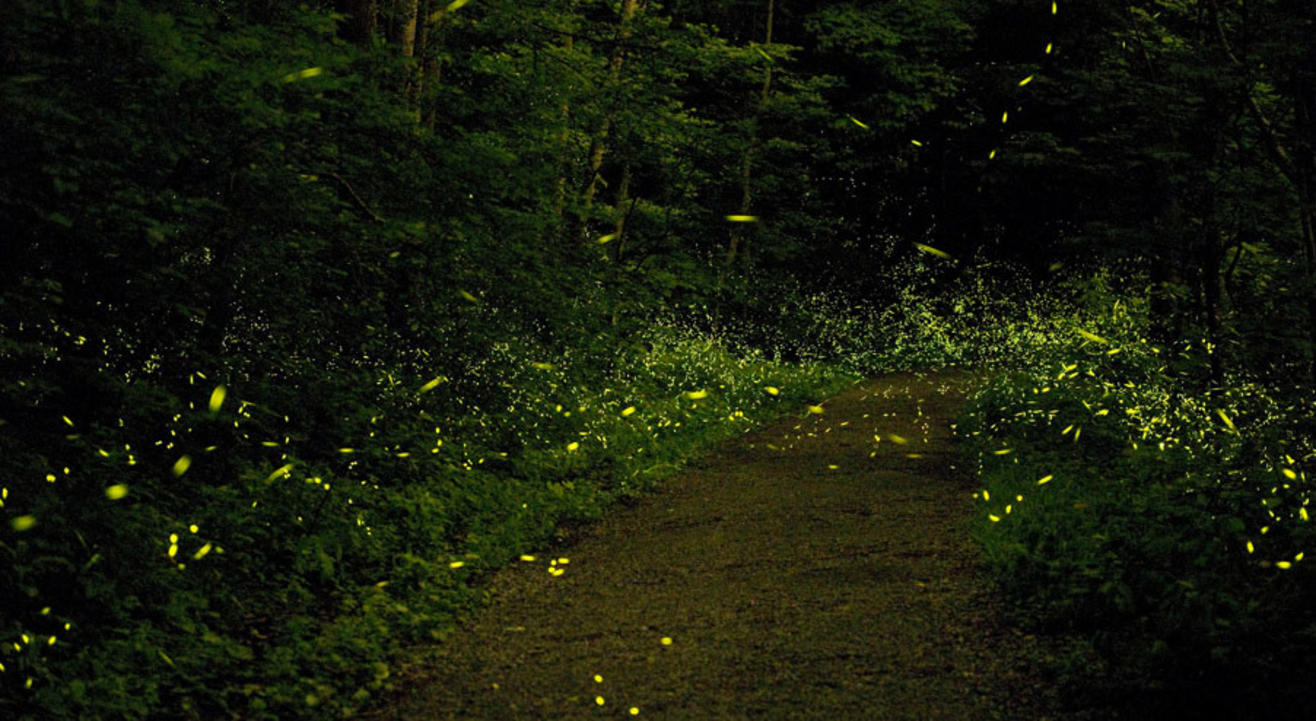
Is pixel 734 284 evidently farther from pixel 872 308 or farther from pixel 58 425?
pixel 58 425

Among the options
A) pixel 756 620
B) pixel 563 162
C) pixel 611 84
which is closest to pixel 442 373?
pixel 563 162

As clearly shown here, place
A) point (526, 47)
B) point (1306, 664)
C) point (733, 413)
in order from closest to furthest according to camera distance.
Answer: point (1306, 664) < point (526, 47) < point (733, 413)

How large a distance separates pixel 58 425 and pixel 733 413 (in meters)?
10.4

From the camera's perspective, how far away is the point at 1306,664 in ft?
15.3

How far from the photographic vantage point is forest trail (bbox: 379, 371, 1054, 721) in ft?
→ 18.0

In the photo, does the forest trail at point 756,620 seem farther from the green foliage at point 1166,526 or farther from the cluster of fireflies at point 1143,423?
the cluster of fireflies at point 1143,423

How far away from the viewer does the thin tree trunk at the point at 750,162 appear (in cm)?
2422

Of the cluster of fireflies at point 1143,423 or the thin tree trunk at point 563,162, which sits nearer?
the cluster of fireflies at point 1143,423

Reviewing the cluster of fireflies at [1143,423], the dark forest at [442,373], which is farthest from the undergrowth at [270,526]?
the cluster of fireflies at [1143,423]

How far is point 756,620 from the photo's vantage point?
22.2 feet

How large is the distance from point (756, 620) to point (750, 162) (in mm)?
19248

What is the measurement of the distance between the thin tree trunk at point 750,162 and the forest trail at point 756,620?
1470 centimetres

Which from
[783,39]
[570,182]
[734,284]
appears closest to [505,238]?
[570,182]

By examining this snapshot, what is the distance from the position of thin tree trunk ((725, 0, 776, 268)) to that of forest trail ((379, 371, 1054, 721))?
14698 mm
